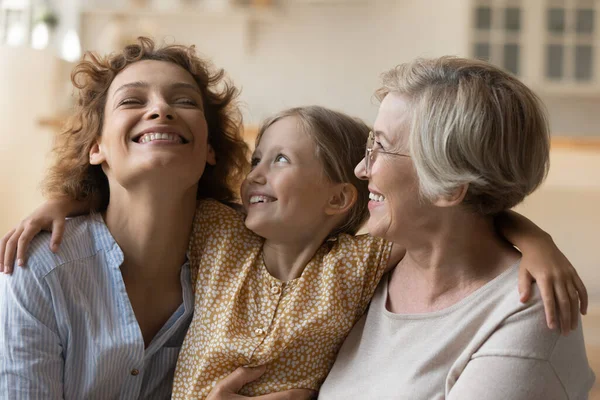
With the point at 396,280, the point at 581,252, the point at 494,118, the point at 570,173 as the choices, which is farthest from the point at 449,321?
the point at 581,252

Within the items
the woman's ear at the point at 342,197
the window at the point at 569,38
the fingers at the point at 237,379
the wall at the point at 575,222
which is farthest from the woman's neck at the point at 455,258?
the window at the point at 569,38

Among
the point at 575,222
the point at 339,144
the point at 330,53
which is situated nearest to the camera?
the point at 339,144

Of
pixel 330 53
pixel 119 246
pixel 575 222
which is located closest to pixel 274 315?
pixel 119 246

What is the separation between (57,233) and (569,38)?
494 cm

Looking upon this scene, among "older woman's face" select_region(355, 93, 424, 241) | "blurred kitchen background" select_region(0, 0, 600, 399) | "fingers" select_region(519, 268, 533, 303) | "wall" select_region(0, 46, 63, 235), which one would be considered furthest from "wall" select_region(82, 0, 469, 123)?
"fingers" select_region(519, 268, 533, 303)

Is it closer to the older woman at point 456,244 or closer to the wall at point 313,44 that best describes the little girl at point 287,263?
the older woman at point 456,244

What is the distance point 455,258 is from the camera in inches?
61.2

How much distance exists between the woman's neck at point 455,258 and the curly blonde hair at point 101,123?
0.62 metres

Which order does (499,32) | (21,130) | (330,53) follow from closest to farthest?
1. (21,130)
2. (499,32)
3. (330,53)

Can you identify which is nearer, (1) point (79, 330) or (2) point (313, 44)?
(1) point (79, 330)

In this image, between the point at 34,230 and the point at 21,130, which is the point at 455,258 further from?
the point at 21,130

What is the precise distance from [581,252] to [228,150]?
4.11 m

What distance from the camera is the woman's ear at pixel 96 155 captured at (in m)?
1.81

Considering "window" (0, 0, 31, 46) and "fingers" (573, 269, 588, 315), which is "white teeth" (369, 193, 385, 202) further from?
"window" (0, 0, 31, 46)
